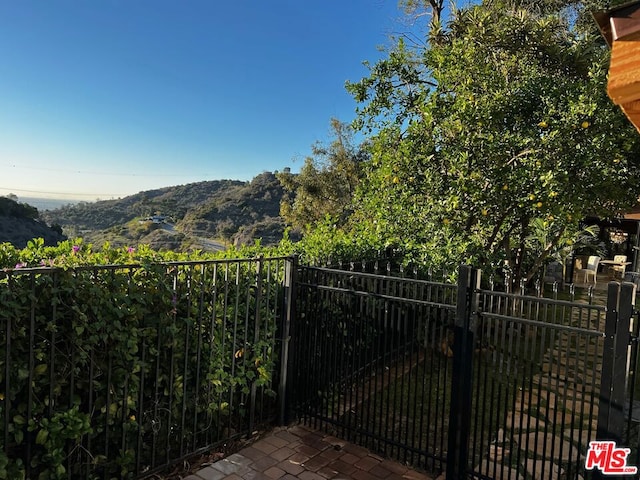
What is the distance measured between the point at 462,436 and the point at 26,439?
2.73 meters

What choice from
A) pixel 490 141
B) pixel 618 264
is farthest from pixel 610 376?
pixel 618 264

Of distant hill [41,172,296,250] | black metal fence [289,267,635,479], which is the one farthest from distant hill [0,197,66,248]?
black metal fence [289,267,635,479]

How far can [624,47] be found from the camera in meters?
1.51

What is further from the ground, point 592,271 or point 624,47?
point 624,47

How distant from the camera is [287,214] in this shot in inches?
771

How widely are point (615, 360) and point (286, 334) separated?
8.15 ft

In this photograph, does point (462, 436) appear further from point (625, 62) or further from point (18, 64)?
point (18, 64)

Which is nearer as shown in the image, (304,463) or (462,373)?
(462,373)

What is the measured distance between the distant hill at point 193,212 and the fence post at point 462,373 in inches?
648

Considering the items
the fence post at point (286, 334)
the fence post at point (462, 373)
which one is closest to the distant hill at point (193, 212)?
the fence post at point (286, 334)

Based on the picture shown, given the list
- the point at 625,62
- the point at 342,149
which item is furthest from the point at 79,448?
the point at 342,149

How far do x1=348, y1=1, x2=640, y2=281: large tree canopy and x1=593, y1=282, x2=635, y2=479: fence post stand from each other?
279 cm

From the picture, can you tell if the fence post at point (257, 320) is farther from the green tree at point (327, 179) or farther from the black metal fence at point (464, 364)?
the green tree at point (327, 179)

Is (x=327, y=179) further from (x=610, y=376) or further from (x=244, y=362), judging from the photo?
(x=610, y=376)
